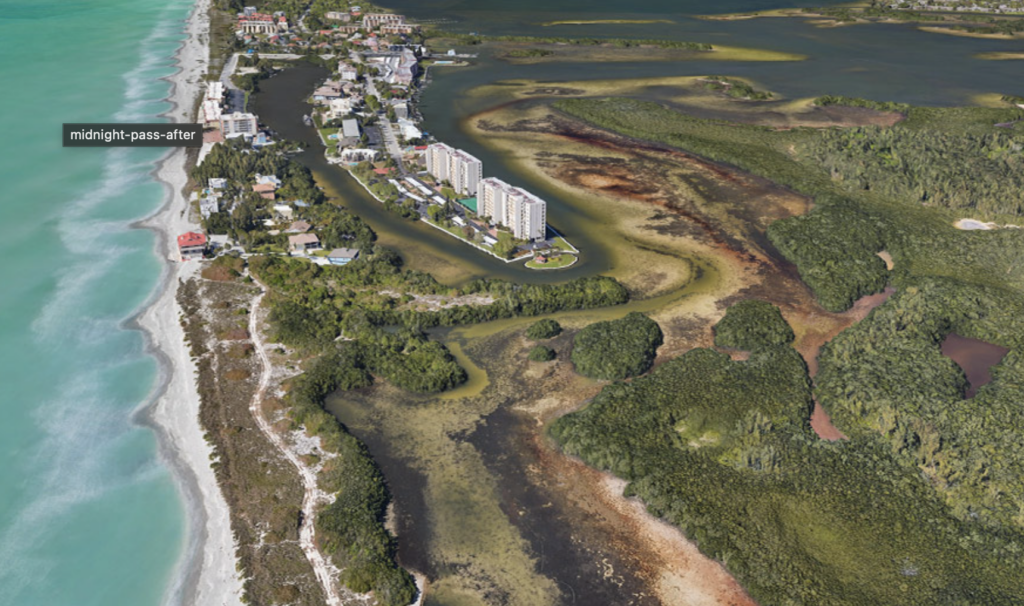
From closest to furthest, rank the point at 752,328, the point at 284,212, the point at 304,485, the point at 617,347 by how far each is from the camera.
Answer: the point at 304,485 < the point at 617,347 < the point at 752,328 < the point at 284,212

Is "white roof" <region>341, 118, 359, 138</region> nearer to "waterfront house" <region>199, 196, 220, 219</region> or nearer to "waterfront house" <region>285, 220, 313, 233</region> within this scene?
"waterfront house" <region>199, 196, 220, 219</region>

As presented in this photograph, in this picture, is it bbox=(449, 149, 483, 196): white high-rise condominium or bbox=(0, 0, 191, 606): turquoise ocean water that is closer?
bbox=(0, 0, 191, 606): turquoise ocean water

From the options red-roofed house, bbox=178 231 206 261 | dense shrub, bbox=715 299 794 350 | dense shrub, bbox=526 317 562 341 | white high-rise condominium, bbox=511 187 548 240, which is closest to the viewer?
dense shrub, bbox=715 299 794 350

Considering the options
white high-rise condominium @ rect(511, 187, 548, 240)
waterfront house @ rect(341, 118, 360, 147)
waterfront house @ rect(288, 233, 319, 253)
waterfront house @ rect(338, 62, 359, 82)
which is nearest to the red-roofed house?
waterfront house @ rect(288, 233, 319, 253)

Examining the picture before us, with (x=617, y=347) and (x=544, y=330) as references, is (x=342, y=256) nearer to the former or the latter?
(x=544, y=330)

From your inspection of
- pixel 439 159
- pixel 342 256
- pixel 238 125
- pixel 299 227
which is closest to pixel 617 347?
pixel 342 256

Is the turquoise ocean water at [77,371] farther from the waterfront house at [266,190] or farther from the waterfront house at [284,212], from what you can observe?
the waterfront house at [284,212]
